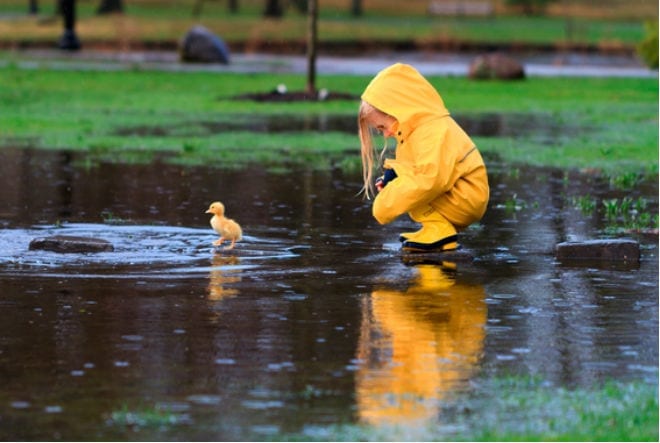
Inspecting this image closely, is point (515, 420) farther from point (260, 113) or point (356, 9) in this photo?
point (356, 9)

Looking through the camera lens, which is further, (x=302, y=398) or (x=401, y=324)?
(x=401, y=324)

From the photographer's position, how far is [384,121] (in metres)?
11.9

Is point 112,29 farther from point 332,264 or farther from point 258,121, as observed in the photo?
point 332,264

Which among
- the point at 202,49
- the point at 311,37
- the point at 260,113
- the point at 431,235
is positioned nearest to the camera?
the point at 431,235

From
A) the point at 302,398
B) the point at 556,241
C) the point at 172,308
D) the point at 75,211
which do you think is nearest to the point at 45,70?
the point at 75,211

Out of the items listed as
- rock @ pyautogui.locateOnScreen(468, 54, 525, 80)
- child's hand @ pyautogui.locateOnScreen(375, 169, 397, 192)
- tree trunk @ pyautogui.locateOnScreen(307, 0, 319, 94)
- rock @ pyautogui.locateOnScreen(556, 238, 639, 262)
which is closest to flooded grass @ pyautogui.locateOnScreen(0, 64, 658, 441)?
rock @ pyautogui.locateOnScreen(556, 238, 639, 262)

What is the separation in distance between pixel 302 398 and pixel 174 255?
14.7ft

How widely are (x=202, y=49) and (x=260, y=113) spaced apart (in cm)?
1420

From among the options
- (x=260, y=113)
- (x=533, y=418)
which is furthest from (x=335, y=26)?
(x=533, y=418)

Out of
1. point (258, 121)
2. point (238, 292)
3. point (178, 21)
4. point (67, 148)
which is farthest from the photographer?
point (178, 21)

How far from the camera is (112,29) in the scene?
168 ft

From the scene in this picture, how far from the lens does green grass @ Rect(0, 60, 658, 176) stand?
20.2 m

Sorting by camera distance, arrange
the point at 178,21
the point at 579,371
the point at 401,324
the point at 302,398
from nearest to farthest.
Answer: the point at 302,398, the point at 579,371, the point at 401,324, the point at 178,21

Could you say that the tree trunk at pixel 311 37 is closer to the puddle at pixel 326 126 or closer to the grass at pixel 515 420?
the puddle at pixel 326 126
